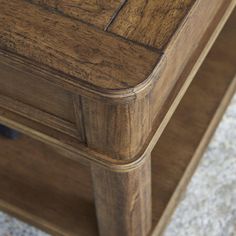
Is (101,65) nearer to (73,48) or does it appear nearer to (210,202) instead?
(73,48)

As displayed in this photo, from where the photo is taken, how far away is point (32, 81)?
567 millimetres

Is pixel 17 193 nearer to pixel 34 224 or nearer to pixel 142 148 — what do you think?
pixel 34 224

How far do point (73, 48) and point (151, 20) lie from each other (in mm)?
78

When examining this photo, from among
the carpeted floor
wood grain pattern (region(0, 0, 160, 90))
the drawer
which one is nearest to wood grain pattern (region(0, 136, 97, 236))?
the carpeted floor

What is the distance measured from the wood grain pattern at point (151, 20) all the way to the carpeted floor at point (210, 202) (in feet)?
1.57

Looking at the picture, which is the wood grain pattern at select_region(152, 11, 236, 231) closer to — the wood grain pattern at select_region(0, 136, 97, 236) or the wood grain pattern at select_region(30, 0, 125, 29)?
the wood grain pattern at select_region(0, 136, 97, 236)

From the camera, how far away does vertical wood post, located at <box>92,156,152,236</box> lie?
64 cm

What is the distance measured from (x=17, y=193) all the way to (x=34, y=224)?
2.3 inches

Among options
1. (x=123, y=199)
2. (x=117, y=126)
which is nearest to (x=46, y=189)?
(x=123, y=199)

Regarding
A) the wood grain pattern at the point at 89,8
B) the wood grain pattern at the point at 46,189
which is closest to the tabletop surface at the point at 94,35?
the wood grain pattern at the point at 89,8

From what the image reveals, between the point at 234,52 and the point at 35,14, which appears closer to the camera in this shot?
the point at 35,14

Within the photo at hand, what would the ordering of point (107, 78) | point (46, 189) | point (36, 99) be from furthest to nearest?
1. point (46, 189)
2. point (36, 99)
3. point (107, 78)

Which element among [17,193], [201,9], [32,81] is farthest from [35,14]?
[17,193]

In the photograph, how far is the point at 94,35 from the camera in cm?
51
